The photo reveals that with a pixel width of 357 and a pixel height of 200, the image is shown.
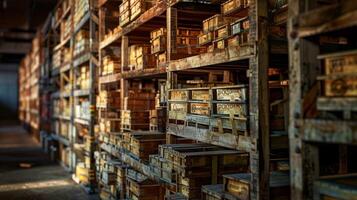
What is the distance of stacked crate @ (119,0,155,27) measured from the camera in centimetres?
906

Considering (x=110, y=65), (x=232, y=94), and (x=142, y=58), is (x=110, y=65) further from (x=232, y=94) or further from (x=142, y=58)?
(x=232, y=94)

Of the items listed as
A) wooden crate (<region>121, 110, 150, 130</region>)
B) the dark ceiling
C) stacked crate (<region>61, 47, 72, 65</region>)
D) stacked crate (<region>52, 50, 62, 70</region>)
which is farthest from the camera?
the dark ceiling

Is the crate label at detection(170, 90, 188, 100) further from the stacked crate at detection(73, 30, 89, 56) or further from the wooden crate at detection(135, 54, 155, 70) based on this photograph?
the stacked crate at detection(73, 30, 89, 56)

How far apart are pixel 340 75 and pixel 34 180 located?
43.2ft

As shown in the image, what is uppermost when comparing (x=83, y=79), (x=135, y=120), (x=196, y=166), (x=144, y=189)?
(x=83, y=79)

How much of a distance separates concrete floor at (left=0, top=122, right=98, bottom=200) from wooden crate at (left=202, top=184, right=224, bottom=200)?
6.78 metres

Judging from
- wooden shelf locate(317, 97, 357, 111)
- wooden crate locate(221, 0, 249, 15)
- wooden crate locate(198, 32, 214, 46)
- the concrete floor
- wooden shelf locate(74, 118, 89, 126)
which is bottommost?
the concrete floor

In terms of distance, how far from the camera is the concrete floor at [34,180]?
12.1 meters

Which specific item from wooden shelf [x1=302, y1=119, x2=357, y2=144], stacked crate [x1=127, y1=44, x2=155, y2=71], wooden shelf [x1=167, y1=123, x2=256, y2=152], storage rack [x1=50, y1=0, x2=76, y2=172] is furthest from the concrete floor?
wooden shelf [x1=302, y1=119, x2=357, y2=144]

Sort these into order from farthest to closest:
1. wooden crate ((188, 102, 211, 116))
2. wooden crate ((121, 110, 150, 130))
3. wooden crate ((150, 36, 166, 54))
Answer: wooden crate ((121, 110, 150, 130))
wooden crate ((150, 36, 166, 54))
wooden crate ((188, 102, 211, 116))

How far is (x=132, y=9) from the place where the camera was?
959cm

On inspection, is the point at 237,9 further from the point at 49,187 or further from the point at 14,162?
the point at 14,162

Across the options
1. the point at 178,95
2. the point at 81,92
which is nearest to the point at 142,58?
the point at 178,95

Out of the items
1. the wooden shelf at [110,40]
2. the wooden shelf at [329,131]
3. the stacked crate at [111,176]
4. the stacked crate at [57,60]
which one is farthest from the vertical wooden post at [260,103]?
the stacked crate at [57,60]
